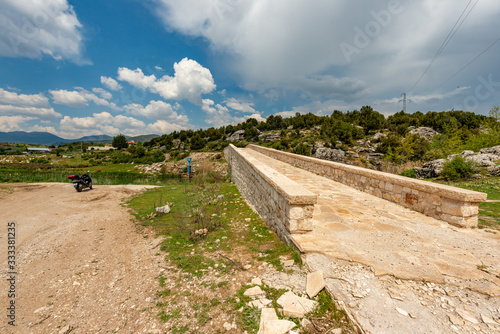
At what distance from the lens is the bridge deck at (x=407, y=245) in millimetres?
2174

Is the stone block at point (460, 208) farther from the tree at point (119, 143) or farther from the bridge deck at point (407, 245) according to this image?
the tree at point (119, 143)

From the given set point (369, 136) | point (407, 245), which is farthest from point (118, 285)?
point (369, 136)

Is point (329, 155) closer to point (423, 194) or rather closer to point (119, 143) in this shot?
point (423, 194)

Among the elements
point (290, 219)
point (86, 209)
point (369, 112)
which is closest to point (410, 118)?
point (369, 112)

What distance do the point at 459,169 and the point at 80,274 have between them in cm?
1271

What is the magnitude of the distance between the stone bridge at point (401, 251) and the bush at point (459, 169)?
589cm

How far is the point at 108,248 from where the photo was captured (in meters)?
4.11

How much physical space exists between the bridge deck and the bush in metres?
6.46

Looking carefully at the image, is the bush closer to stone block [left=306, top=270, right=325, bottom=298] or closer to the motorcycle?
stone block [left=306, top=270, right=325, bottom=298]

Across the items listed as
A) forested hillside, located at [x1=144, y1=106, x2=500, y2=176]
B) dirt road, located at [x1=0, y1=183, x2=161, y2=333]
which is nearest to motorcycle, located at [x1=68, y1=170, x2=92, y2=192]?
dirt road, located at [x1=0, y1=183, x2=161, y2=333]

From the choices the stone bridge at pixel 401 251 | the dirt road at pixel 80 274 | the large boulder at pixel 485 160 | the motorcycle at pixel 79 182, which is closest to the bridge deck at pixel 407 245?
the stone bridge at pixel 401 251

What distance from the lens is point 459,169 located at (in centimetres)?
802

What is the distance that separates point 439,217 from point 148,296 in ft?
17.2

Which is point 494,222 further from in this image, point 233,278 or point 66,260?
point 66,260
